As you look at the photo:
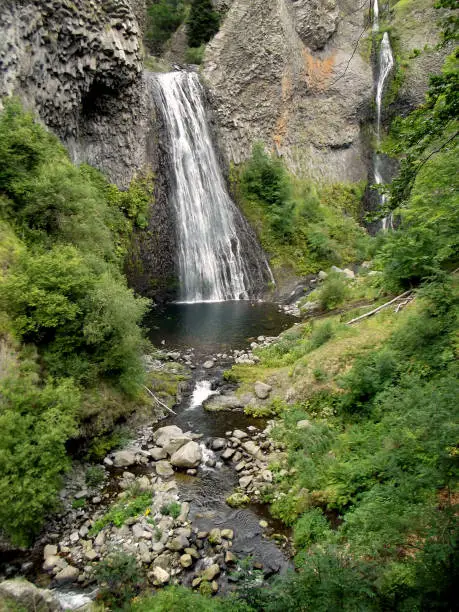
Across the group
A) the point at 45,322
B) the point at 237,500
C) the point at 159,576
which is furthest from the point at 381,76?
the point at 159,576

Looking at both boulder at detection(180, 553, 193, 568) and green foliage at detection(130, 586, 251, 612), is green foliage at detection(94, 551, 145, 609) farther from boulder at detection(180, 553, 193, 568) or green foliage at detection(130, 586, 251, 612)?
boulder at detection(180, 553, 193, 568)

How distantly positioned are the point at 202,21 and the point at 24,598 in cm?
4265

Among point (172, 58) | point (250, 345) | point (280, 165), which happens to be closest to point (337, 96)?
point (280, 165)

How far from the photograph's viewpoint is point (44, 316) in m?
9.99

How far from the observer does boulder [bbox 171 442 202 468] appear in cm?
994

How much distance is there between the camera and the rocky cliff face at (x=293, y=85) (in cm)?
3080

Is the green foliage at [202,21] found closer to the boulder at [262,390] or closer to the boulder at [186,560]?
the boulder at [262,390]

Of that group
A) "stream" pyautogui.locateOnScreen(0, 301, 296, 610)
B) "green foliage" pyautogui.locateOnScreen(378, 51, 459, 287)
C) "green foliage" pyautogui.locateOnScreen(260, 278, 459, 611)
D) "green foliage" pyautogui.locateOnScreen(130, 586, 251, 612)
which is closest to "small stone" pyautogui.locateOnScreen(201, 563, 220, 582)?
"stream" pyautogui.locateOnScreen(0, 301, 296, 610)

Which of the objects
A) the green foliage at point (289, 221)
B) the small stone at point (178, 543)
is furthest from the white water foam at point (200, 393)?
the green foliage at point (289, 221)

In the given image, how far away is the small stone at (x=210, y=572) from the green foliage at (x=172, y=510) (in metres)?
1.50

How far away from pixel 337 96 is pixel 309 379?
31649 mm

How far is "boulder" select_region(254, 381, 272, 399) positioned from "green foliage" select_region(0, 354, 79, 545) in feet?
19.5

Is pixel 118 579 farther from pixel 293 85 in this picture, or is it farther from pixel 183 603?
pixel 293 85

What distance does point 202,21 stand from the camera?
119ft
